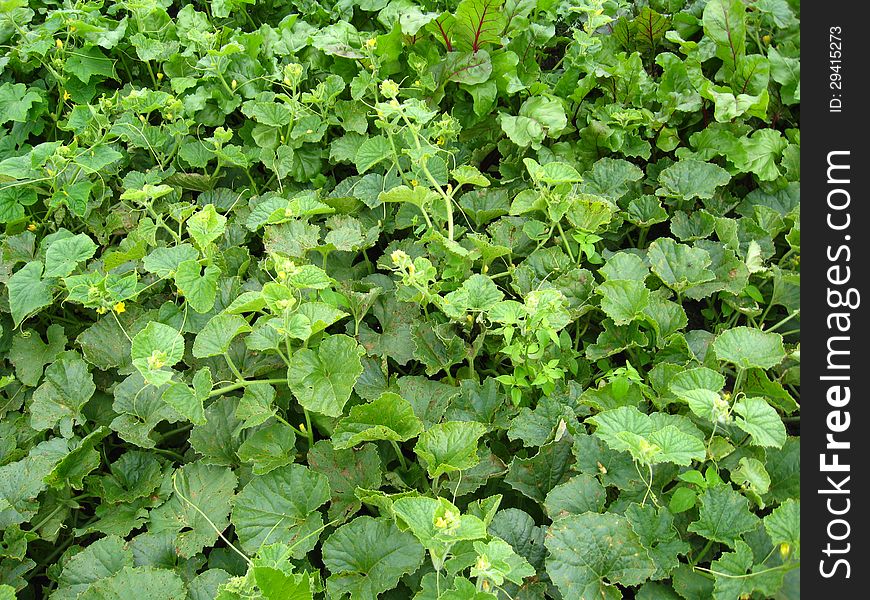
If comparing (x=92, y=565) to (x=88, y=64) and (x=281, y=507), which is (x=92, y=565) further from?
(x=88, y=64)

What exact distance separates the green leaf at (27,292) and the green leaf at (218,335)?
30.8 inches

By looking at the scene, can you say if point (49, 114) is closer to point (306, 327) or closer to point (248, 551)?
point (306, 327)

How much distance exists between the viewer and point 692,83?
118 inches

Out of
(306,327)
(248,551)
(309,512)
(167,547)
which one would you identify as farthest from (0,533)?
(306,327)

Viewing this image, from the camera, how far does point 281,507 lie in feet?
6.43

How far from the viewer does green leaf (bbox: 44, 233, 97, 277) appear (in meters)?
2.49

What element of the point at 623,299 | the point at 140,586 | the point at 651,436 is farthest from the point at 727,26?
the point at 140,586

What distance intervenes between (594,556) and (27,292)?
205cm

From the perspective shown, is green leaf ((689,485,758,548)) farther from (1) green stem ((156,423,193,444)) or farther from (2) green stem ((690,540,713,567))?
(1) green stem ((156,423,193,444))

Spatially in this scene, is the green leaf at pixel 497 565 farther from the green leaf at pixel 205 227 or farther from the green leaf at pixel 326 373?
the green leaf at pixel 205 227

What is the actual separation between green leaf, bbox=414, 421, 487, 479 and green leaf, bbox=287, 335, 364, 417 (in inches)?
9.8

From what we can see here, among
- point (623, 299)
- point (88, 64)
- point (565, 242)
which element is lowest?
point (623, 299)
